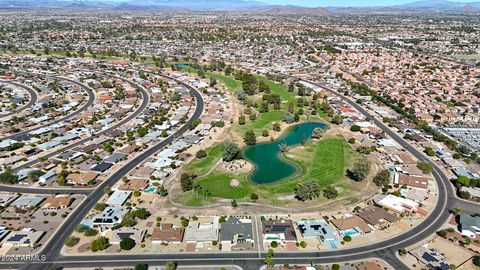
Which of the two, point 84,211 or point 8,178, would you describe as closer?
point 84,211

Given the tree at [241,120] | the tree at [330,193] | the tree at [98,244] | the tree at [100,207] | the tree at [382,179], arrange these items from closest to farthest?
the tree at [98,244] < the tree at [100,207] < the tree at [330,193] < the tree at [382,179] < the tree at [241,120]

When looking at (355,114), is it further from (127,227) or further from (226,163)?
(127,227)

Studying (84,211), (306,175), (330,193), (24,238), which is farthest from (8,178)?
(330,193)

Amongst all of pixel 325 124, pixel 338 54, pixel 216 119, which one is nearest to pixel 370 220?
pixel 325 124

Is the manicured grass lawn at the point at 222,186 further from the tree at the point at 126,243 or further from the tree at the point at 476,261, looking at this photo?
the tree at the point at 476,261

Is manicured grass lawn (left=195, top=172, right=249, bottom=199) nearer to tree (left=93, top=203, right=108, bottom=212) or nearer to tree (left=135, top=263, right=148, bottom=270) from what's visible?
tree (left=93, top=203, right=108, bottom=212)

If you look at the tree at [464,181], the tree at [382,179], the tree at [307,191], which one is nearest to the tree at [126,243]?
the tree at [307,191]

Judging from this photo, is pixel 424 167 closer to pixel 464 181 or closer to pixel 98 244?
pixel 464 181
